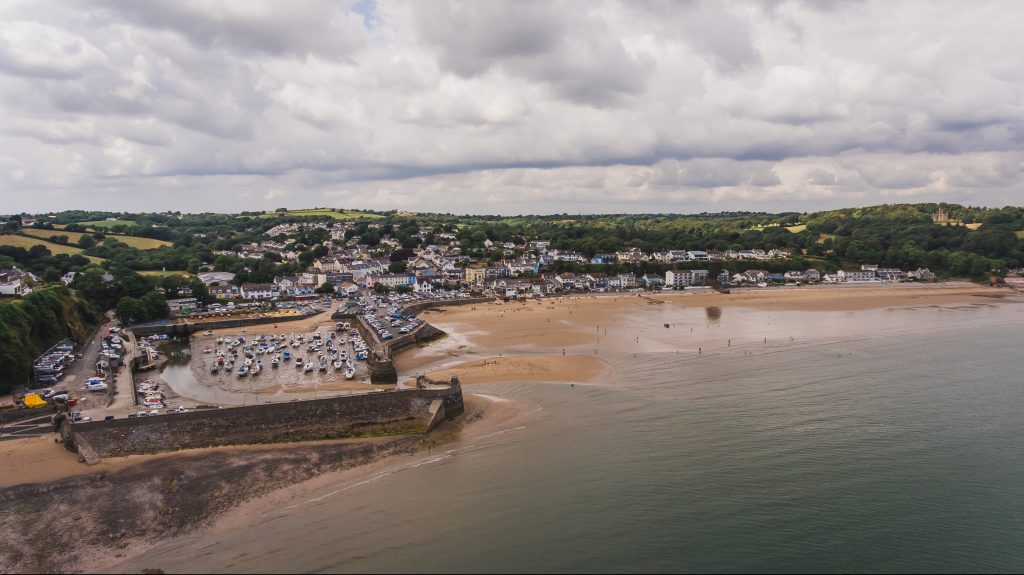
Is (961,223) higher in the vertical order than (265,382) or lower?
higher

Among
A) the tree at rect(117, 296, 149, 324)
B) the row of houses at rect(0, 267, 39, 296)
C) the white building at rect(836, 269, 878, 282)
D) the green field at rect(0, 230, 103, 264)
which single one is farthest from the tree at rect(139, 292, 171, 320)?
the white building at rect(836, 269, 878, 282)

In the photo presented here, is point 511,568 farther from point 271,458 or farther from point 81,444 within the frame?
point 81,444

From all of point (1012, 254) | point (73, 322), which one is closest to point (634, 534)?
point (73, 322)

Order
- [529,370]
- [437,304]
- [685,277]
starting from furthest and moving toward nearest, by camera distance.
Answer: [685,277], [437,304], [529,370]

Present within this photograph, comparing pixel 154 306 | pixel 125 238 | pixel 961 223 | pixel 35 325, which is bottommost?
pixel 154 306

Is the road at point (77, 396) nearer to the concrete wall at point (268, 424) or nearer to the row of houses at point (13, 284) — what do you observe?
the concrete wall at point (268, 424)

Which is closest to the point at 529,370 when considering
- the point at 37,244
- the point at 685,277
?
the point at 685,277

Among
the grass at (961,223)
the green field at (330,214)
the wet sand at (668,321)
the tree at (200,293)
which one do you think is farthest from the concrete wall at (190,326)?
the grass at (961,223)

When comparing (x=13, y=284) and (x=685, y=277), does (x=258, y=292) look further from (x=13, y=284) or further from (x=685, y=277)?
(x=685, y=277)
